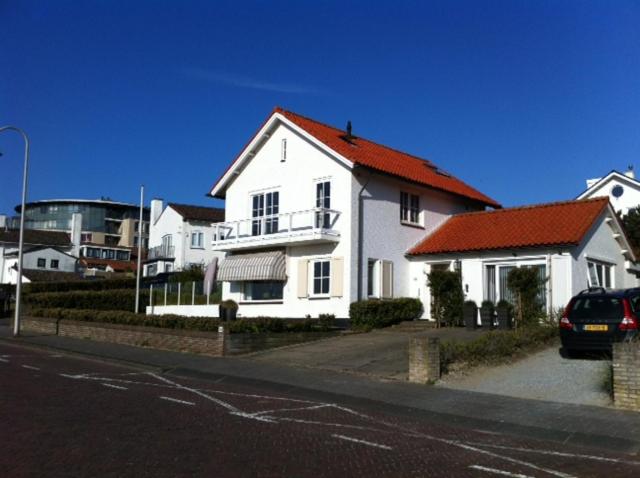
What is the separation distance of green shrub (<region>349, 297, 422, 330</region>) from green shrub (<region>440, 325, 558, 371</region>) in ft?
24.1

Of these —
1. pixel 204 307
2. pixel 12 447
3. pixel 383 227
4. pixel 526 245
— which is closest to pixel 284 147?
pixel 383 227

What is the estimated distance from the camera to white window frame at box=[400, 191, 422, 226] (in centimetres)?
2767

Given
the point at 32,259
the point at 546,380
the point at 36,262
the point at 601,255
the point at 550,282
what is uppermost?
the point at 32,259

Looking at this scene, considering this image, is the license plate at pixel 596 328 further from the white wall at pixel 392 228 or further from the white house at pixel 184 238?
the white house at pixel 184 238

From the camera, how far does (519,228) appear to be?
25.0 meters

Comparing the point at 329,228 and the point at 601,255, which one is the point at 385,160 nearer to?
the point at 329,228

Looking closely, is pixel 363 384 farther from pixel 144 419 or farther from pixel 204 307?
pixel 204 307

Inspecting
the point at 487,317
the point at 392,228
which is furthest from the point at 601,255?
the point at 392,228

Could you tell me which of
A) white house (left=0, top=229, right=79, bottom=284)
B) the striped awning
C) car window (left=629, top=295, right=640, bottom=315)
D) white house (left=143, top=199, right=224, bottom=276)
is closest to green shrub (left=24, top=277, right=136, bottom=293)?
the striped awning

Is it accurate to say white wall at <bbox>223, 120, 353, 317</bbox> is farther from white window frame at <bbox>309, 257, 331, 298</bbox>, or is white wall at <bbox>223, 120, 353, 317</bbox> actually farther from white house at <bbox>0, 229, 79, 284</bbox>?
white house at <bbox>0, 229, 79, 284</bbox>

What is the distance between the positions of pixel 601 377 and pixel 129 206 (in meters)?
124

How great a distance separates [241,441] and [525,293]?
47.3ft

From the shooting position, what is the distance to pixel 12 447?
8047mm

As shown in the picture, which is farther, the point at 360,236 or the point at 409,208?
the point at 409,208
